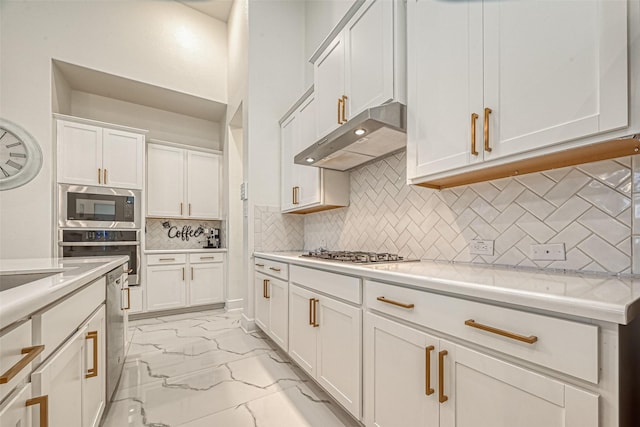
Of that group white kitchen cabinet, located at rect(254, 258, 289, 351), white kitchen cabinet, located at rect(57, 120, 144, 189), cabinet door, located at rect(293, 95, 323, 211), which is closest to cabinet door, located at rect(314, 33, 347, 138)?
cabinet door, located at rect(293, 95, 323, 211)

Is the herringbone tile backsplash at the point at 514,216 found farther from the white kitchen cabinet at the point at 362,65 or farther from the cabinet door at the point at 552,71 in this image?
the white kitchen cabinet at the point at 362,65

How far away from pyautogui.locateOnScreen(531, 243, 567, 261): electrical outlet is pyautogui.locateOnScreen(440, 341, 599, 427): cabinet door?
0.65 metres

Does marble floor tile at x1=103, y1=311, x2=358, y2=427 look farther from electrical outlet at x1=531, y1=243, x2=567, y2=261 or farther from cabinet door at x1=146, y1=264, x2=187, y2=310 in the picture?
electrical outlet at x1=531, y1=243, x2=567, y2=261

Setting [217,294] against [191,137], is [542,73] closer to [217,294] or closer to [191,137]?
[217,294]

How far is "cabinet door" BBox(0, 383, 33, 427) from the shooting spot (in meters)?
0.72

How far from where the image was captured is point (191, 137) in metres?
4.56

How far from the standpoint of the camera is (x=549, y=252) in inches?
52.4

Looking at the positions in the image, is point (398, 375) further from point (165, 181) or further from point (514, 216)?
point (165, 181)

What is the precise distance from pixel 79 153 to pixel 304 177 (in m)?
2.49

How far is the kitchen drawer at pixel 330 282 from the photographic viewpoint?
153 centimetres

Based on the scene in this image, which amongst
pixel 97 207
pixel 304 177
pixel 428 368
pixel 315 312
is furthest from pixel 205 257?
pixel 428 368

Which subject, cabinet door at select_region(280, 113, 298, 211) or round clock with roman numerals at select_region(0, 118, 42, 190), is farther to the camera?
cabinet door at select_region(280, 113, 298, 211)

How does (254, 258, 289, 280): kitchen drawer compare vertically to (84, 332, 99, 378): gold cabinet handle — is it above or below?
above

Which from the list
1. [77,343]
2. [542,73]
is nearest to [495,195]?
[542,73]
